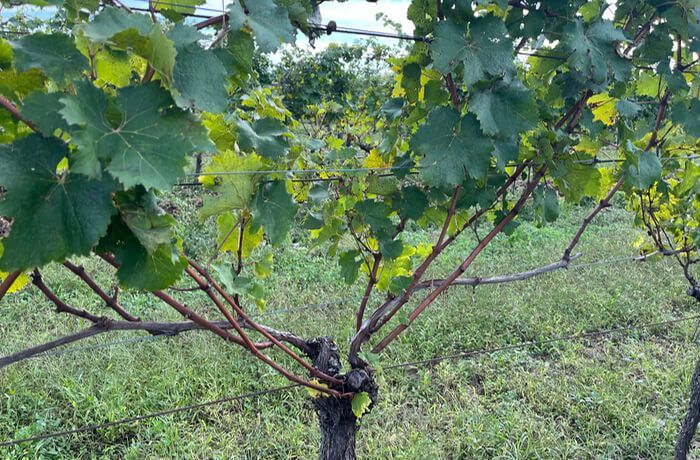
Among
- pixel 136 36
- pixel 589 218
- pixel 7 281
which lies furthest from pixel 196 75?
pixel 589 218

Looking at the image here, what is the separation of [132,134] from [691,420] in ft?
8.81

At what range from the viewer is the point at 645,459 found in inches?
106

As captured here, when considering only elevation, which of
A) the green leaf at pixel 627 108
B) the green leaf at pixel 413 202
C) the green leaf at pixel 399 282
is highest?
the green leaf at pixel 627 108

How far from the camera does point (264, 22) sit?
83 centimetres

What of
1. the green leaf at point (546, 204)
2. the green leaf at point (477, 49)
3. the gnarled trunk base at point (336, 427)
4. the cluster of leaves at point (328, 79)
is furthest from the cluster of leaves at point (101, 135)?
the cluster of leaves at point (328, 79)

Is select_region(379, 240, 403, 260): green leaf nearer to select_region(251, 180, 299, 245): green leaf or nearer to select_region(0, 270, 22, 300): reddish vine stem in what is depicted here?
select_region(251, 180, 299, 245): green leaf

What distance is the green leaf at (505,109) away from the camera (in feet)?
3.52

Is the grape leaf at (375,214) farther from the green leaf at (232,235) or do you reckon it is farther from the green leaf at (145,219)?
the green leaf at (145,219)

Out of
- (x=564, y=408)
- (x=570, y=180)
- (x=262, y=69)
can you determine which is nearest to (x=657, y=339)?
(x=564, y=408)

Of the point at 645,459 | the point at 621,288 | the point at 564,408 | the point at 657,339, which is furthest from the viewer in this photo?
the point at 621,288

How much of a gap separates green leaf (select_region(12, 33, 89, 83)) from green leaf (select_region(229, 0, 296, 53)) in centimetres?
23

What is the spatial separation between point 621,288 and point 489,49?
13.4ft

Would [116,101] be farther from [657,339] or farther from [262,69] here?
[262,69]

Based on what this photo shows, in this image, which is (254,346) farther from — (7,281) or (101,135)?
(101,135)
